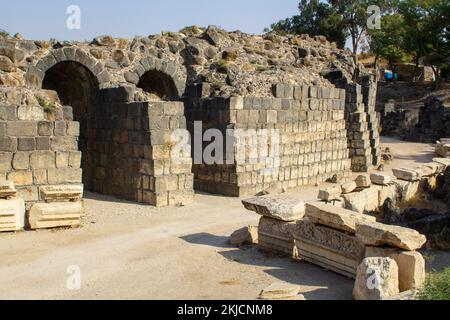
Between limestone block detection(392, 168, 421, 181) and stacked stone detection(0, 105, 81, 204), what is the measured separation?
8.45 metres

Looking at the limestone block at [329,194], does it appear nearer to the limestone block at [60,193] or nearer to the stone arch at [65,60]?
the limestone block at [60,193]

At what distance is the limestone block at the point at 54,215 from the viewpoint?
927 cm

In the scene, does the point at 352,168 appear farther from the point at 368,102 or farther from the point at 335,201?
the point at 335,201

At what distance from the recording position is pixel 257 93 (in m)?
14.4

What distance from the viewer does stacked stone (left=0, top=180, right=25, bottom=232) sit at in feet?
29.5

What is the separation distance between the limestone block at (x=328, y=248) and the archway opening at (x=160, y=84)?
8.76 metres

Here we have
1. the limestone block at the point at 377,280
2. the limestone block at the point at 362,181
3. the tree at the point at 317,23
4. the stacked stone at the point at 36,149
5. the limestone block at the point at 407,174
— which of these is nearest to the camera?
the limestone block at the point at 377,280

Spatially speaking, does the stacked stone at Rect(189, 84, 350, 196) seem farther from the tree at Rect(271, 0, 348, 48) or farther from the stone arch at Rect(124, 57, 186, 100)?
the tree at Rect(271, 0, 348, 48)

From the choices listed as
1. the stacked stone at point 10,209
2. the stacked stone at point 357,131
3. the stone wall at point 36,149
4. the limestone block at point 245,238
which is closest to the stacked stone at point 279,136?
the stacked stone at point 357,131

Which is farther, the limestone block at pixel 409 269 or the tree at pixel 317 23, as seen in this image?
Answer: the tree at pixel 317 23

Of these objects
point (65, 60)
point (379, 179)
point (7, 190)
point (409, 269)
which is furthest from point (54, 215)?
point (379, 179)

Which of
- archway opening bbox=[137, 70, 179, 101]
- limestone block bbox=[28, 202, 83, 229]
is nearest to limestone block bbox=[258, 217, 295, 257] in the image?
limestone block bbox=[28, 202, 83, 229]

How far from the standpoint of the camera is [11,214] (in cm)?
904

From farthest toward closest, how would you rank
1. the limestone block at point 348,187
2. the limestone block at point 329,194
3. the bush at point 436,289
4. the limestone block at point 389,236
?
the limestone block at point 348,187 → the limestone block at point 329,194 → the limestone block at point 389,236 → the bush at point 436,289
